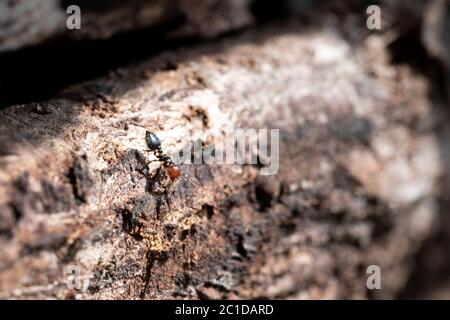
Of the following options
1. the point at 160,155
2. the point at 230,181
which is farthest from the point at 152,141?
the point at 230,181

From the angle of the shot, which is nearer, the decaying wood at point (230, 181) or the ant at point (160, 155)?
the decaying wood at point (230, 181)

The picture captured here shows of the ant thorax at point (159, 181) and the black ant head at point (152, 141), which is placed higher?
the black ant head at point (152, 141)

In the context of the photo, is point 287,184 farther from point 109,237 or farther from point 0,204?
point 0,204

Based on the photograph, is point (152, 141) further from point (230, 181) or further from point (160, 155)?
point (230, 181)

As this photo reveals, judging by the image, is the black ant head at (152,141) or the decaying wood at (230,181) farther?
the black ant head at (152,141)

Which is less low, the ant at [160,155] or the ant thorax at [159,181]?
the ant at [160,155]
